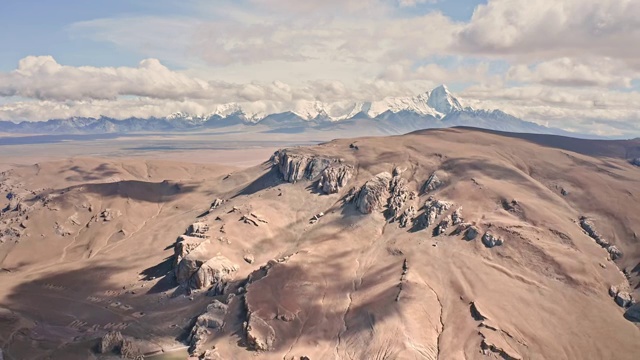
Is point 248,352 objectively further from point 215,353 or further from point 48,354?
point 48,354

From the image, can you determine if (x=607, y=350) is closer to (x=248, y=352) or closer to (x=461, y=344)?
(x=461, y=344)

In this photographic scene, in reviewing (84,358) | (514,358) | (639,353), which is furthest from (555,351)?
(84,358)

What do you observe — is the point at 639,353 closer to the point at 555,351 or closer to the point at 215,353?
the point at 555,351

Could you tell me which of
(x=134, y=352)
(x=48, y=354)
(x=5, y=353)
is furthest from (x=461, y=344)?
(x=5, y=353)

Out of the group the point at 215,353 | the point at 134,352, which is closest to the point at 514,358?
the point at 215,353

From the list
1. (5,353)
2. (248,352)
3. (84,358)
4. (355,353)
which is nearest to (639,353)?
(355,353)

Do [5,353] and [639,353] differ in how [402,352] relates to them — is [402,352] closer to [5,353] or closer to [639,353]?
[639,353]
